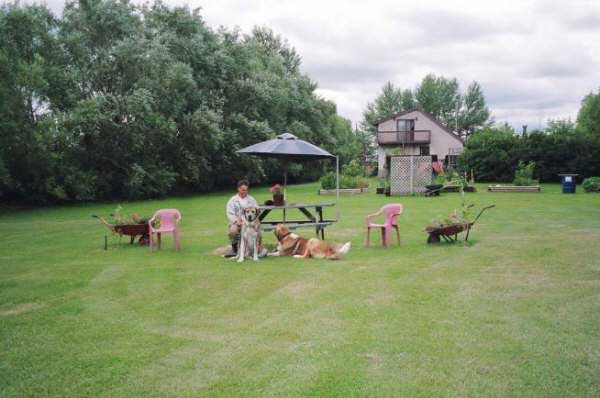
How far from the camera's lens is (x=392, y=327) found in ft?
15.2

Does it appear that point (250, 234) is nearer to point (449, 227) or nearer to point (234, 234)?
point (234, 234)

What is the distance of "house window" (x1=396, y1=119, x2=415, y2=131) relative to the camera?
143ft

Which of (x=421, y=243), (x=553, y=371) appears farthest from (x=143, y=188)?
(x=553, y=371)

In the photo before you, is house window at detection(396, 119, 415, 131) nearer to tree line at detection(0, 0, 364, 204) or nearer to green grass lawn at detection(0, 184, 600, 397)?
tree line at detection(0, 0, 364, 204)

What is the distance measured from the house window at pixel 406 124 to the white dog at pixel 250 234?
124ft

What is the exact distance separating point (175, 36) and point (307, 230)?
17.1 metres

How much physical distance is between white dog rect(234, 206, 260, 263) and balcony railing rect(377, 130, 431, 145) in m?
36.7

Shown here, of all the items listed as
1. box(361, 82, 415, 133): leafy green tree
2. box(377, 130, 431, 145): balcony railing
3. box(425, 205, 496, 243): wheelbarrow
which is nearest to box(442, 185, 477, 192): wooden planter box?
box(425, 205, 496, 243): wheelbarrow

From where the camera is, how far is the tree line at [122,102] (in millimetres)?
18656

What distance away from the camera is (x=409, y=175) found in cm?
2266

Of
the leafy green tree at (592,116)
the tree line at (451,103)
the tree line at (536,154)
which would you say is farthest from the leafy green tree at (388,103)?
the tree line at (536,154)

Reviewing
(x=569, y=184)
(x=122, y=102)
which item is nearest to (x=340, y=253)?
(x=122, y=102)

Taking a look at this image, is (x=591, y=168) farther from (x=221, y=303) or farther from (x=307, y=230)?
(x=221, y=303)

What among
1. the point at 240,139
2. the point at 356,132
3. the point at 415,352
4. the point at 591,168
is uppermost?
the point at 356,132
